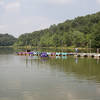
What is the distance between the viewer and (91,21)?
14888cm

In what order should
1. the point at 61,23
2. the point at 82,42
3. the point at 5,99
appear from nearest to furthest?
the point at 5,99 → the point at 82,42 → the point at 61,23

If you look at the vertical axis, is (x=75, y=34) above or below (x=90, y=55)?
above

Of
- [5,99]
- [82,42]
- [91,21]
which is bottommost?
[5,99]

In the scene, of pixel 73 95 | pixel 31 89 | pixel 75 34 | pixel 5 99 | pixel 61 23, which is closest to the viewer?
pixel 5 99

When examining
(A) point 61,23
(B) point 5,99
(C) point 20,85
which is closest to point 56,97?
(B) point 5,99

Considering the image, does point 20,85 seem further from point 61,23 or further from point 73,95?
point 61,23

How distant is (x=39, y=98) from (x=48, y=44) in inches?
5456

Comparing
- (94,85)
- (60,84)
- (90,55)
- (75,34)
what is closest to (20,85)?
(60,84)

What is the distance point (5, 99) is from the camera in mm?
15859

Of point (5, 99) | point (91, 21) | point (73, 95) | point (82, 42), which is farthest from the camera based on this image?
point (91, 21)

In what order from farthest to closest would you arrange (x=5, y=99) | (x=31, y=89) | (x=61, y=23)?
(x=61, y=23) < (x=31, y=89) < (x=5, y=99)

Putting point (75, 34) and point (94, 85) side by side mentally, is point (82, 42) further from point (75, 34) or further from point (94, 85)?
point (94, 85)

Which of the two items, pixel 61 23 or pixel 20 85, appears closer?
pixel 20 85

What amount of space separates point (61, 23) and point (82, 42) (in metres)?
69.7
